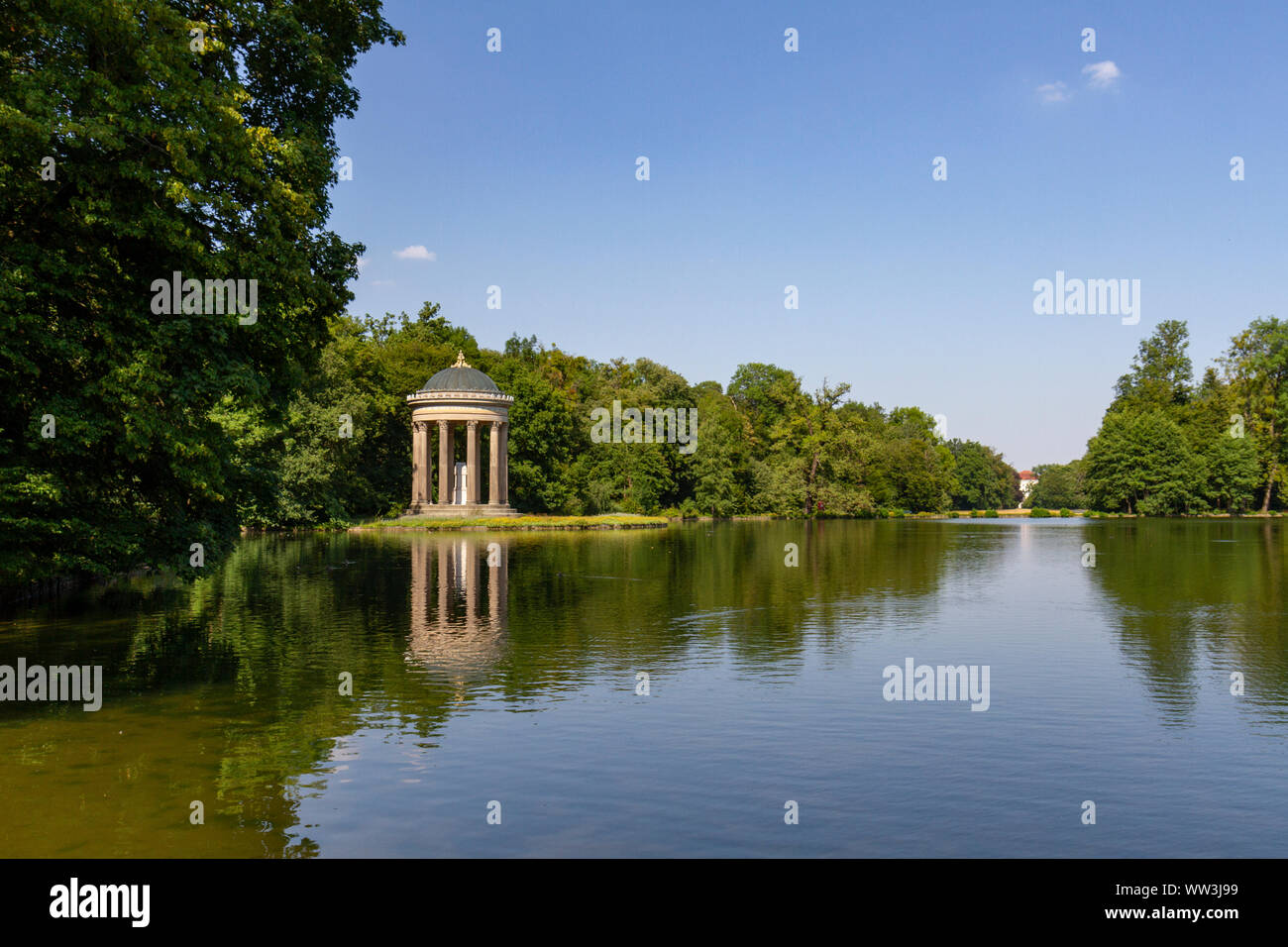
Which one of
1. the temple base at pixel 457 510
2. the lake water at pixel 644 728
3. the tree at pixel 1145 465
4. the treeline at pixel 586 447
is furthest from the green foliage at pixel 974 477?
the lake water at pixel 644 728

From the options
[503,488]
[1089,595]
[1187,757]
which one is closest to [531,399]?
[503,488]

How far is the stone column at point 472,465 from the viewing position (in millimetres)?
81125

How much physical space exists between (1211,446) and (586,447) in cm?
7006

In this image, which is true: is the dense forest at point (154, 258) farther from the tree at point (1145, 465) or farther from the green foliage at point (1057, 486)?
the green foliage at point (1057, 486)

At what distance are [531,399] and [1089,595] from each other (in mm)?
65924

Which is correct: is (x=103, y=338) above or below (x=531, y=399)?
below

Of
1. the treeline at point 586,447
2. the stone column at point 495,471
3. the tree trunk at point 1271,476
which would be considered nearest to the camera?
the treeline at point 586,447

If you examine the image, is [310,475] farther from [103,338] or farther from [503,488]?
[103,338]

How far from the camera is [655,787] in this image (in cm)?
1038

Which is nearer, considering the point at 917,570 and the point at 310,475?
the point at 917,570

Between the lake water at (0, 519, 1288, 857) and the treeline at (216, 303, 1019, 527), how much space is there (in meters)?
40.9

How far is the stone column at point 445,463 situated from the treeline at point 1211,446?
7572 cm

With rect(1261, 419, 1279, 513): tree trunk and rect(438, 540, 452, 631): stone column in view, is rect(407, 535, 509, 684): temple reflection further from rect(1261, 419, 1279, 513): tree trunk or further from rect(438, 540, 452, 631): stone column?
rect(1261, 419, 1279, 513): tree trunk
